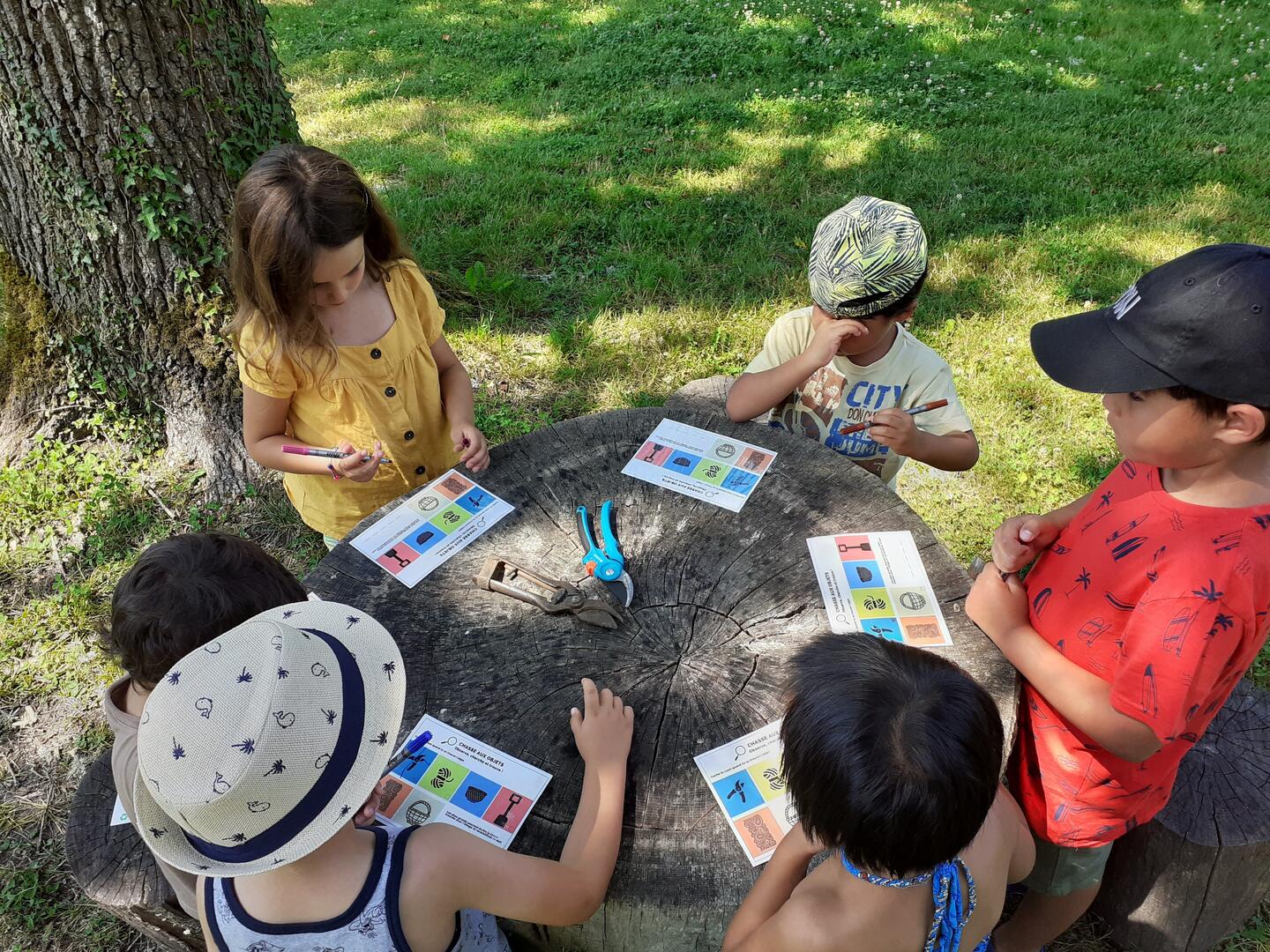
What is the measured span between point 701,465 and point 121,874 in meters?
1.86

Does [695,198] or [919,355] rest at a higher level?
[919,355]

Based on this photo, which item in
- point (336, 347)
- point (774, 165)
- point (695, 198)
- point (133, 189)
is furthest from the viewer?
point (774, 165)

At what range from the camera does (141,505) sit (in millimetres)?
3771

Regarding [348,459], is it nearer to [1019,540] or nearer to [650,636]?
[650,636]

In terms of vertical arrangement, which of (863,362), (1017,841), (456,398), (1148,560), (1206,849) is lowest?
(1206,849)

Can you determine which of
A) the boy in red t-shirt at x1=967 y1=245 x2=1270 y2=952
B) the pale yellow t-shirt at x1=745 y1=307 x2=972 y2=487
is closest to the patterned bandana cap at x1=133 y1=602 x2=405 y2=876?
the boy in red t-shirt at x1=967 y1=245 x2=1270 y2=952

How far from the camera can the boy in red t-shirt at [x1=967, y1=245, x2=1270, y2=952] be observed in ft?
4.78

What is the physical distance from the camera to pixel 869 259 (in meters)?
2.26

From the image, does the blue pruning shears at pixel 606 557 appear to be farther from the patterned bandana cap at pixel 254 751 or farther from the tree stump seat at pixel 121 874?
the tree stump seat at pixel 121 874

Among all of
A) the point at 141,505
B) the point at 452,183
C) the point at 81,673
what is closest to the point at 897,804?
the point at 81,673

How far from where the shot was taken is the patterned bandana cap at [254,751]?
1.25 meters

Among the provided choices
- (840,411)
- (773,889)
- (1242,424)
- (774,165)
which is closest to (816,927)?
(773,889)

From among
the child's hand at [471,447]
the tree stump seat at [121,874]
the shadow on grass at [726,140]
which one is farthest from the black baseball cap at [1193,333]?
the shadow on grass at [726,140]

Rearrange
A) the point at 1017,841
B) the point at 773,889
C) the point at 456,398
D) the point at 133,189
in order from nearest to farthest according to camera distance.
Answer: the point at 773,889 < the point at 1017,841 < the point at 456,398 < the point at 133,189
